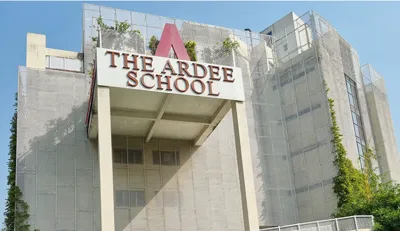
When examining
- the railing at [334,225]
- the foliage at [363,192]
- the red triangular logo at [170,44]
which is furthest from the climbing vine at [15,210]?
the foliage at [363,192]

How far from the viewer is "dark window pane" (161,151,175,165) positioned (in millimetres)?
28078

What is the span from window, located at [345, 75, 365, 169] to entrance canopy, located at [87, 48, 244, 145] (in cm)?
1132

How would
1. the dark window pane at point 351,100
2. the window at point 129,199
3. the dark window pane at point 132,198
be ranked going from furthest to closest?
1. the dark window pane at point 351,100
2. the dark window pane at point 132,198
3. the window at point 129,199

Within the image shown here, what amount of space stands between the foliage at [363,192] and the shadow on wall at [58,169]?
13.2 metres

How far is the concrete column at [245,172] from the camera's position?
838 inches

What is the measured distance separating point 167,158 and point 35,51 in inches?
357

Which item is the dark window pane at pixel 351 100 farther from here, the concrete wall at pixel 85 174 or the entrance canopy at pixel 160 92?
the entrance canopy at pixel 160 92

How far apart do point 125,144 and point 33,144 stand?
187 inches

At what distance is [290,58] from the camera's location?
33750 millimetres

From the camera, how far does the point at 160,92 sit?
72.5 ft

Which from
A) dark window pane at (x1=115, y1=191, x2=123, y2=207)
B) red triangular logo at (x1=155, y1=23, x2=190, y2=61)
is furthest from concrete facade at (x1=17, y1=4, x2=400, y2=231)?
red triangular logo at (x1=155, y1=23, x2=190, y2=61)

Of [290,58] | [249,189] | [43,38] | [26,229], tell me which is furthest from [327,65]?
[26,229]

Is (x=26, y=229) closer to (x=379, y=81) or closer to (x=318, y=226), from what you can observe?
(x=318, y=226)

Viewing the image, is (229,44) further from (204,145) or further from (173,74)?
(173,74)
